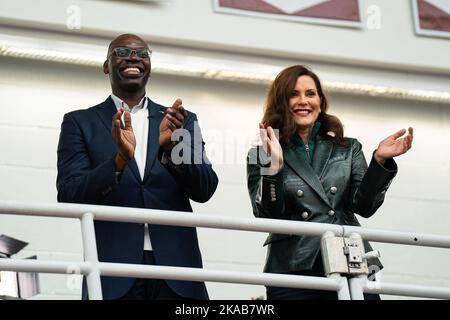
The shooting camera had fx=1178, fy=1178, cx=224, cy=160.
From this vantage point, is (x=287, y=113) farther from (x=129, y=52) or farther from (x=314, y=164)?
(x=129, y=52)

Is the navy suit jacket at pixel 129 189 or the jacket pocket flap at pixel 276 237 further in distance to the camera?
the jacket pocket flap at pixel 276 237

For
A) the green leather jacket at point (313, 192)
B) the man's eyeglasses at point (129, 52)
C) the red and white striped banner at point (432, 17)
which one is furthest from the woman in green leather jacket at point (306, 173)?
the red and white striped banner at point (432, 17)

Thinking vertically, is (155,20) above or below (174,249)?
above

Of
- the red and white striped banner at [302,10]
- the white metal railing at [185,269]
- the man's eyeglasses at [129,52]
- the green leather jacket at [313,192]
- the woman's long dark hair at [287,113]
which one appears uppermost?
the red and white striped banner at [302,10]

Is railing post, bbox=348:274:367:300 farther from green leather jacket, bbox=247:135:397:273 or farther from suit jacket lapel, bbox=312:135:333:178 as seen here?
suit jacket lapel, bbox=312:135:333:178

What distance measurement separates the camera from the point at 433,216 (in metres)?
7.73

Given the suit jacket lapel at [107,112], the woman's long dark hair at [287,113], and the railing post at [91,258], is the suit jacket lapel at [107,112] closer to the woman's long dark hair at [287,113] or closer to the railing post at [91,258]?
the woman's long dark hair at [287,113]

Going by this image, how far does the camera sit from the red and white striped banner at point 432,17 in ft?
25.0

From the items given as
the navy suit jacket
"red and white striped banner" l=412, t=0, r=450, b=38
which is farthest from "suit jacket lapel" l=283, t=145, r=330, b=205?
A: "red and white striped banner" l=412, t=0, r=450, b=38

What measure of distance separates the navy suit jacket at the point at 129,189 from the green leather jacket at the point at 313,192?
0.77ft
